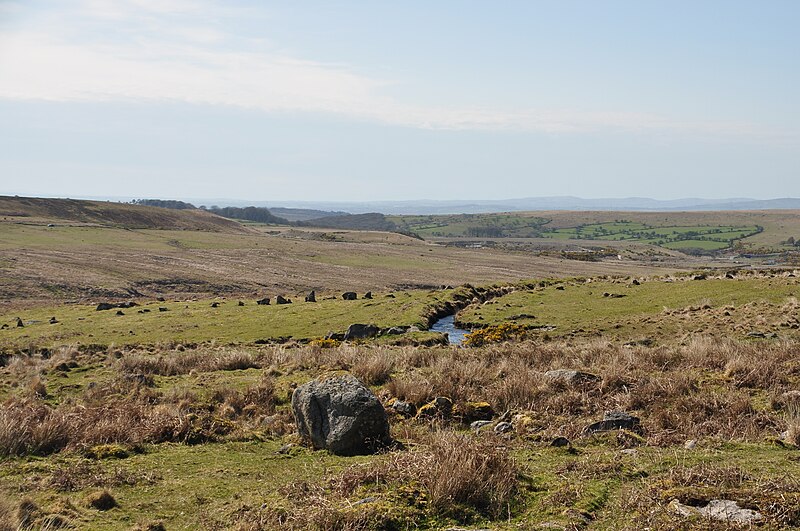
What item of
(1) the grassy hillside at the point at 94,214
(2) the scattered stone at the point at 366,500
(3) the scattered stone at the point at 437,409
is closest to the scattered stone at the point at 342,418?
(3) the scattered stone at the point at 437,409

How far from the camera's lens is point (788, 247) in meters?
189

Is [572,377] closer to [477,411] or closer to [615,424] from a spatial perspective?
[477,411]

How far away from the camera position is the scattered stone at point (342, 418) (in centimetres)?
1205

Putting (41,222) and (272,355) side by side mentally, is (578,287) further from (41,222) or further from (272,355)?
(41,222)

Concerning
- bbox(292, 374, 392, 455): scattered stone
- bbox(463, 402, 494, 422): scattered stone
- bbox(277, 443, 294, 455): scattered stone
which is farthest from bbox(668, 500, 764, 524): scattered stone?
bbox(277, 443, 294, 455): scattered stone

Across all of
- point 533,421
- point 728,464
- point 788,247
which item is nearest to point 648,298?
point 533,421

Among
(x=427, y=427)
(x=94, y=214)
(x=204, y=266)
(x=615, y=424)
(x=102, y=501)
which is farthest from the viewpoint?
(x=94, y=214)

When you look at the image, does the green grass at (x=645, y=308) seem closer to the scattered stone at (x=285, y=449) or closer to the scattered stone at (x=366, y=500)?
the scattered stone at (x=285, y=449)

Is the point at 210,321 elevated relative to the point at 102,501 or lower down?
lower down

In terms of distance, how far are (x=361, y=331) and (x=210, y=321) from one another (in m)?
12.1

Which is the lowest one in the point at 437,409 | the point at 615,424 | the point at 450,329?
the point at 450,329

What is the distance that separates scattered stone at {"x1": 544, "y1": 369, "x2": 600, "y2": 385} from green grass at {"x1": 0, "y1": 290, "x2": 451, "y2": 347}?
21.6 m

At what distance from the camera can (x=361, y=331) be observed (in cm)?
3488

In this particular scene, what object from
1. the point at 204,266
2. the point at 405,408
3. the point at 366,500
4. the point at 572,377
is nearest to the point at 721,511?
the point at 366,500
